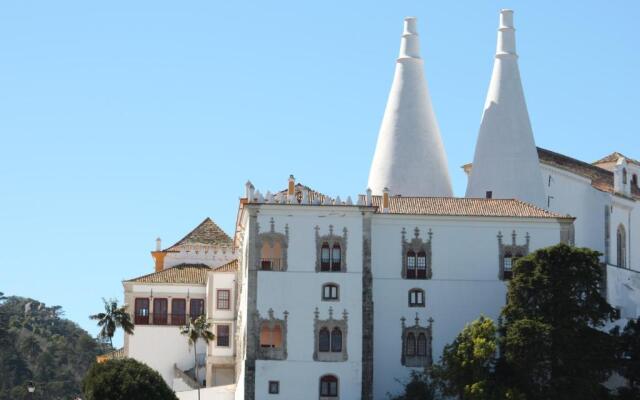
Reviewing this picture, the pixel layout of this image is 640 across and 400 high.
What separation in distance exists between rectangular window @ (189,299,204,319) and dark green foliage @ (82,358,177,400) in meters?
12.2

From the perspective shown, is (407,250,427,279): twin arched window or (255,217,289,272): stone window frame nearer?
(255,217,289,272): stone window frame

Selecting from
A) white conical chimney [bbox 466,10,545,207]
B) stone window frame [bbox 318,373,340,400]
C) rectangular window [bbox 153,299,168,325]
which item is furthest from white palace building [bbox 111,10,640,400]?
rectangular window [bbox 153,299,168,325]

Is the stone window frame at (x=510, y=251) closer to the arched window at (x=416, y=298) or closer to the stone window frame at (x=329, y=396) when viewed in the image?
the arched window at (x=416, y=298)

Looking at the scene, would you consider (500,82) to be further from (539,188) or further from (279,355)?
(279,355)

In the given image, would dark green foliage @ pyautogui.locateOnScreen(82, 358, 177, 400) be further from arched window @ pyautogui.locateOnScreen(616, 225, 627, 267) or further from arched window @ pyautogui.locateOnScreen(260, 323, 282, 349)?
arched window @ pyautogui.locateOnScreen(616, 225, 627, 267)

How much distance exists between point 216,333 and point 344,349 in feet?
39.3

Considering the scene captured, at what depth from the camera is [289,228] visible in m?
74.4

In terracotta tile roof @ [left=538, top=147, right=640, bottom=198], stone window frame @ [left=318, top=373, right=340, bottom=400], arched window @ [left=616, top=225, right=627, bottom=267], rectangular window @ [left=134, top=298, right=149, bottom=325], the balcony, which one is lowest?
stone window frame @ [left=318, top=373, right=340, bottom=400]

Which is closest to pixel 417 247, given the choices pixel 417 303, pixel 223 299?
pixel 417 303

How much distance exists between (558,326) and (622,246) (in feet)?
55.3

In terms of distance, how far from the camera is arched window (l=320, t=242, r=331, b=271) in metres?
74.3

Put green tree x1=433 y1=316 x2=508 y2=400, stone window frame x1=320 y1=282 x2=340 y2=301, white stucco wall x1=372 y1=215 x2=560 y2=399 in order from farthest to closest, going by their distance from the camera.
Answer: white stucco wall x1=372 y1=215 x2=560 y2=399 → stone window frame x1=320 y1=282 x2=340 y2=301 → green tree x1=433 y1=316 x2=508 y2=400

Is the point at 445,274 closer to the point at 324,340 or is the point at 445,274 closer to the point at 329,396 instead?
the point at 324,340

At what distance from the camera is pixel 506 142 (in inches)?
3351
